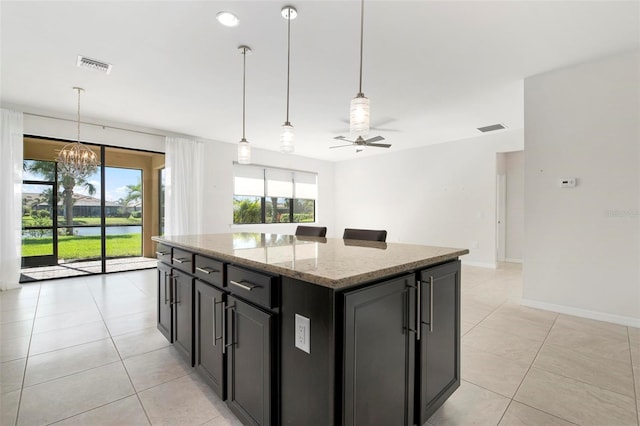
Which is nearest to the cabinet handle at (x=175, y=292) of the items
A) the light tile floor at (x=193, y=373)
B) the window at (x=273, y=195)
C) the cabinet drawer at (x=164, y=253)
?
the cabinet drawer at (x=164, y=253)

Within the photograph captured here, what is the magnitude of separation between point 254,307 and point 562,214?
3469mm

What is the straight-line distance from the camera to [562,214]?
313 cm

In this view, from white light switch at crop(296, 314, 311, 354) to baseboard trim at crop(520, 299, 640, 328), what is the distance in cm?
338

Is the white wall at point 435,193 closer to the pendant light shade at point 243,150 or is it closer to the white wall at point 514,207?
the white wall at point 514,207

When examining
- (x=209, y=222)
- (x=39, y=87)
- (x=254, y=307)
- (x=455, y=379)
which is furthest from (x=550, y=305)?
(x=39, y=87)

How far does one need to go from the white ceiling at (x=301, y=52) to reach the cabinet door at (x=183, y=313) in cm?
203

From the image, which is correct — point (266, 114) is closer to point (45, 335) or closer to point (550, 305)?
point (45, 335)

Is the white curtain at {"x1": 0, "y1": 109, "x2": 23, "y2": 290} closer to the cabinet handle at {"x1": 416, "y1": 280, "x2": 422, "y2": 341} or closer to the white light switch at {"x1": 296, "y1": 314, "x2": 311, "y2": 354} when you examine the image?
the white light switch at {"x1": 296, "y1": 314, "x2": 311, "y2": 354}

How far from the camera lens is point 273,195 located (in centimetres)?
744

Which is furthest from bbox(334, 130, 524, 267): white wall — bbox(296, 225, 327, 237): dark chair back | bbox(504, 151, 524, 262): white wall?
bbox(296, 225, 327, 237): dark chair back

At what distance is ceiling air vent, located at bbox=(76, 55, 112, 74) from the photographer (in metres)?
2.88

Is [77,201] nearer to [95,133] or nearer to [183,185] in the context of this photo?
[95,133]

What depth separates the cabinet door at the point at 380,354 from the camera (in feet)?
3.41

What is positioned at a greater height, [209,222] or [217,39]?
[217,39]
